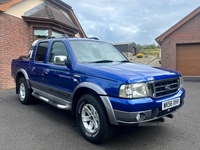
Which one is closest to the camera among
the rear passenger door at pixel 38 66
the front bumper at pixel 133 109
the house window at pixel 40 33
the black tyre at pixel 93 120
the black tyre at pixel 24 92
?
the front bumper at pixel 133 109

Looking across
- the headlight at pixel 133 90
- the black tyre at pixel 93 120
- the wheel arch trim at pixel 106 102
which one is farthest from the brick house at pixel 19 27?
the headlight at pixel 133 90

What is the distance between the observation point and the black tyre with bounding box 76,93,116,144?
126 inches

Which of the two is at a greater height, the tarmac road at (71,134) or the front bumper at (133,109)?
the front bumper at (133,109)

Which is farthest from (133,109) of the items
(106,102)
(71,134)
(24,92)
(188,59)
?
(188,59)

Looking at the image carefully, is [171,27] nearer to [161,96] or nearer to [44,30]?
[44,30]

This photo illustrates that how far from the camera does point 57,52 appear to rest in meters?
4.55

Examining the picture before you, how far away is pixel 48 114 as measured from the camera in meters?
5.14

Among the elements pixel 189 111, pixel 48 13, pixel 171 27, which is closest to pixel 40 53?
pixel 189 111

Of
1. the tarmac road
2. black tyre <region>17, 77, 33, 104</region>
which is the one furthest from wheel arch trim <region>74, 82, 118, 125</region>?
black tyre <region>17, 77, 33, 104</region>

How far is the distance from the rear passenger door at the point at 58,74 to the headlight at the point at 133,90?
1.21 meters

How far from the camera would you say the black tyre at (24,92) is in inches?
229

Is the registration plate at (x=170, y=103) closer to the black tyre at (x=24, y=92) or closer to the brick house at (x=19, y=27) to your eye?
the black tyre at (x=24, y=92)

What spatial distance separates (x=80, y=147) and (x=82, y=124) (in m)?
0.48

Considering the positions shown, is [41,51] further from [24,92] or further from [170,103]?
[170,103]
